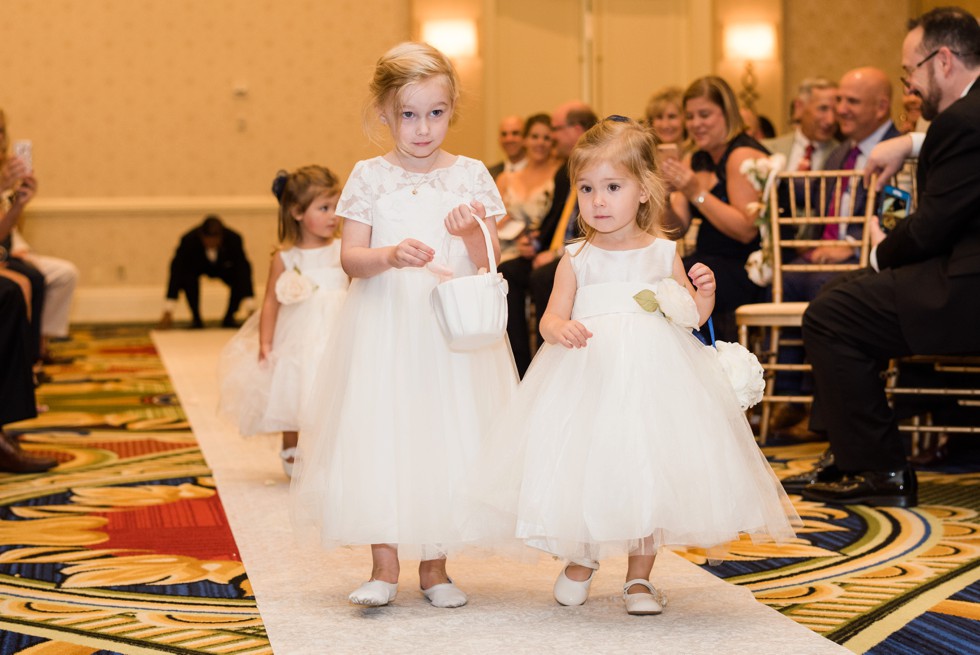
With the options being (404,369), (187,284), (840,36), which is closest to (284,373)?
(404,369)

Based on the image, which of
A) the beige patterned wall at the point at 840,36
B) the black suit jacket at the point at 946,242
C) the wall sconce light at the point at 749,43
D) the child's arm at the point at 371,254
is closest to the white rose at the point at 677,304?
the child's arm at the point at 371,254

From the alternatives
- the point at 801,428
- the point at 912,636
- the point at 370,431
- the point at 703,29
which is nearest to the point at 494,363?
the point at 370,431

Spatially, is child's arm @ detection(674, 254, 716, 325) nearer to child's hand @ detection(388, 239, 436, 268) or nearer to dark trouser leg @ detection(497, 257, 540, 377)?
child's hand @ detection(388, 239, 436, 268)

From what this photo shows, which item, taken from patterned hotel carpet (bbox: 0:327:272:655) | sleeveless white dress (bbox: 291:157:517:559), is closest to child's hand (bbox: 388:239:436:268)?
sleeveless white dress (bbox: 291:157:517:559)

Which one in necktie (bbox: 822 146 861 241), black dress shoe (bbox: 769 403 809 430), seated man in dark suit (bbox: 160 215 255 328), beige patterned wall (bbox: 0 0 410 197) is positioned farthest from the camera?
beige patterned wall (bbox: 0 0 410 197)

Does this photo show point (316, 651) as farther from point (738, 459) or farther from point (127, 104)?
point (127, 104)

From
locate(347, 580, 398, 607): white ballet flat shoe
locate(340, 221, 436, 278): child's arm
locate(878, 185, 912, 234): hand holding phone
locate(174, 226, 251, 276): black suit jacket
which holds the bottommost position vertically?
locate(347, 580, 398, 607): white ballet flat shoe

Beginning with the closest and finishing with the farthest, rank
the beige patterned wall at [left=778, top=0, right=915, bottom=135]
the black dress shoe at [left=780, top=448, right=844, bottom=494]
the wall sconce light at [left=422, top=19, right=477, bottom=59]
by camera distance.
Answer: the black dress shoe at [left=780, top=448, right=844, bottom=494], the wall sconce light at [left=422, top=19, right=477, bottom=59], the beige patterned wall at [left=778, top=0, right=915, bottom=135]

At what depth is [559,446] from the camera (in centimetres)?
258

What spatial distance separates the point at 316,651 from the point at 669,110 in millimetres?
4638

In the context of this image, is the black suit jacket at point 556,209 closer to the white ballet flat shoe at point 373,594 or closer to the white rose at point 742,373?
the white rose at point 742,373

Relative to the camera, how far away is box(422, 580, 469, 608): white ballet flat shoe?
2.73m

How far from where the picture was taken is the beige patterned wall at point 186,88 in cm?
1183

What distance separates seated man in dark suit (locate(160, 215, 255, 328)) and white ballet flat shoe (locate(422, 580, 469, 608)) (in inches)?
345
